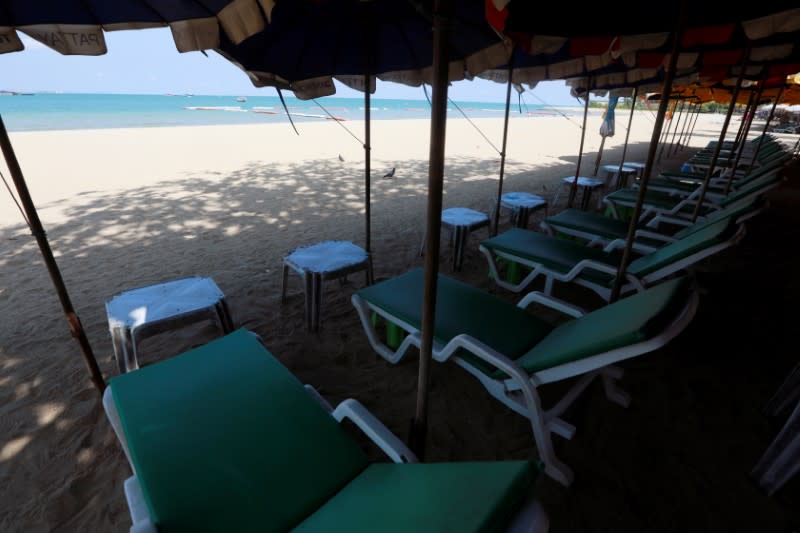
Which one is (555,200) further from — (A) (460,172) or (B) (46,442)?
(B) (46,442)

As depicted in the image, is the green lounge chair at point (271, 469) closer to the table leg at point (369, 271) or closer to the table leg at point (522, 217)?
the table leg at point (369, 271)

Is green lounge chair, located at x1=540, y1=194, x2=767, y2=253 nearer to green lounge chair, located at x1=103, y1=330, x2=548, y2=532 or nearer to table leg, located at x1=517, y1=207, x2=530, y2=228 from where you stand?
table leg, located at x1=517, y1=207, x2=530, y2=228

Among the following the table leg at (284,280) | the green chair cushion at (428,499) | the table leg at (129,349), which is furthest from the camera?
the table leg at (284,280)

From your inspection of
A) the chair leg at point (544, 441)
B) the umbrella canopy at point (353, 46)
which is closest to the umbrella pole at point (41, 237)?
the umbrella canopy at point (353, 46)

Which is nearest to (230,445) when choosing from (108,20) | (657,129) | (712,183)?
(108,20)

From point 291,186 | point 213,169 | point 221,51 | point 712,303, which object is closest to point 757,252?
point 712,303

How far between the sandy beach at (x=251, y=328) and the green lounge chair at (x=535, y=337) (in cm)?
26

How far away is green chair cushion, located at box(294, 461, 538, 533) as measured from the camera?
97 centimetres

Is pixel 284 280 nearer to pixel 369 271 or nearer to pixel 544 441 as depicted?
pixel 369 271

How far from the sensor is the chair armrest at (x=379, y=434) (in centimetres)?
158

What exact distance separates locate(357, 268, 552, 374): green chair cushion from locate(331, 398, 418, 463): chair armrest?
0.77m

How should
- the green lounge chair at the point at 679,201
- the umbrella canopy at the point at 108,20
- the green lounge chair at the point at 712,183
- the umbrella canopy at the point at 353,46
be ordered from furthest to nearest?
the green lounge chair at the point at 712,183
the green lounge chair at the point at 679,201
the umbrella canopy at the point at 353,46
the umbrella canopy at the point at 108,20

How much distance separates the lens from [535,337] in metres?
2.50

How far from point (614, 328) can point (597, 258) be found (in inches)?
85.3
